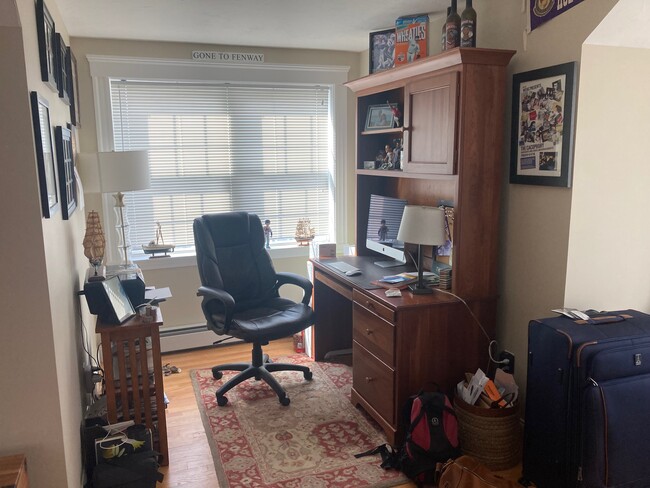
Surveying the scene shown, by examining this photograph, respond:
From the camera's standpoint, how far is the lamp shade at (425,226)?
262cm

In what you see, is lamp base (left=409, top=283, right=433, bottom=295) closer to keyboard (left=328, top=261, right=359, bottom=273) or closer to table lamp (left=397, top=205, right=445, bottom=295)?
table lamp (left=397, top=205, right=445, bottom=295)

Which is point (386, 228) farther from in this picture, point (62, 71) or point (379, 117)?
point (62, 71)

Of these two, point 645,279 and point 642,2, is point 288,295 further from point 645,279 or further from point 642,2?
point 642,2

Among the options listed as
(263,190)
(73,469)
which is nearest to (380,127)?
(263,190)

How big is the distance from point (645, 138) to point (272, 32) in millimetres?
2314

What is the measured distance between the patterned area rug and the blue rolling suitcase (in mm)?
745

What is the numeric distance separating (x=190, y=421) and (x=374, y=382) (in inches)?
42.0

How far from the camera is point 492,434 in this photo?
8.04 ft

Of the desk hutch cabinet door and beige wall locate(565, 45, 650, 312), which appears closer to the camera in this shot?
beige wall locate(565, 45, 650, 312)

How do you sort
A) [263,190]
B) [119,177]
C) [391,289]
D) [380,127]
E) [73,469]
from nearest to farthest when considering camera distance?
[73,469] < [391,289] < [119,177] < [380,127] < [263,190]

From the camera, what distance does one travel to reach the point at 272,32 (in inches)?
138

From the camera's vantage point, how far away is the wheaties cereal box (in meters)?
3.06

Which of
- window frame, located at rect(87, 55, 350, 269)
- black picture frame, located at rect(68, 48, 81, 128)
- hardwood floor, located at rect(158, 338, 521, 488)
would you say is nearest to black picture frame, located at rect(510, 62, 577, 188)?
hardwood floor, located at rect(158, 338, 521, 488)

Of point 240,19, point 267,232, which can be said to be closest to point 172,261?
point 267,232
